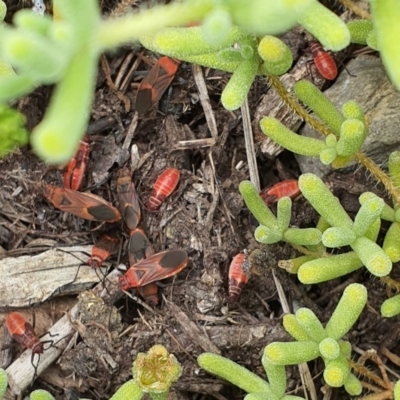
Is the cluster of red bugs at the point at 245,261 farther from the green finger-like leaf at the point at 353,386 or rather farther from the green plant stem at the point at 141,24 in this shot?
the green plant stem at the point at 141,24

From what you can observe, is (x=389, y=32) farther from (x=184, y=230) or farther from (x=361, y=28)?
(x=184, y=230)

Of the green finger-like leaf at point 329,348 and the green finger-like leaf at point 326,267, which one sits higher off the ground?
the green finger-like leaf at point 326,267

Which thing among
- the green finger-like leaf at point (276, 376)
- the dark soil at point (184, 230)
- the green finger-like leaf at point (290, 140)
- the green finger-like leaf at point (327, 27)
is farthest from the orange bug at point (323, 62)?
the green finger-like leaf at point (276, 376)

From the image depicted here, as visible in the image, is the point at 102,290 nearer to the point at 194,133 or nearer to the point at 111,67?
the point at 194,133

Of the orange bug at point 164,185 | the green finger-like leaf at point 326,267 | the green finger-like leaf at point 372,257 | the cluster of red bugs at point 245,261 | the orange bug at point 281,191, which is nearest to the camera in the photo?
the green finger-like leaf at point 372,257

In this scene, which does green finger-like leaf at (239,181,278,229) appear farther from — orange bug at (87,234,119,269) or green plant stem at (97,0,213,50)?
green plant stem at (97,0,213,50)

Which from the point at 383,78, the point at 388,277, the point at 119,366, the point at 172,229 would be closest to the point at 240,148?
the point at 172,229
